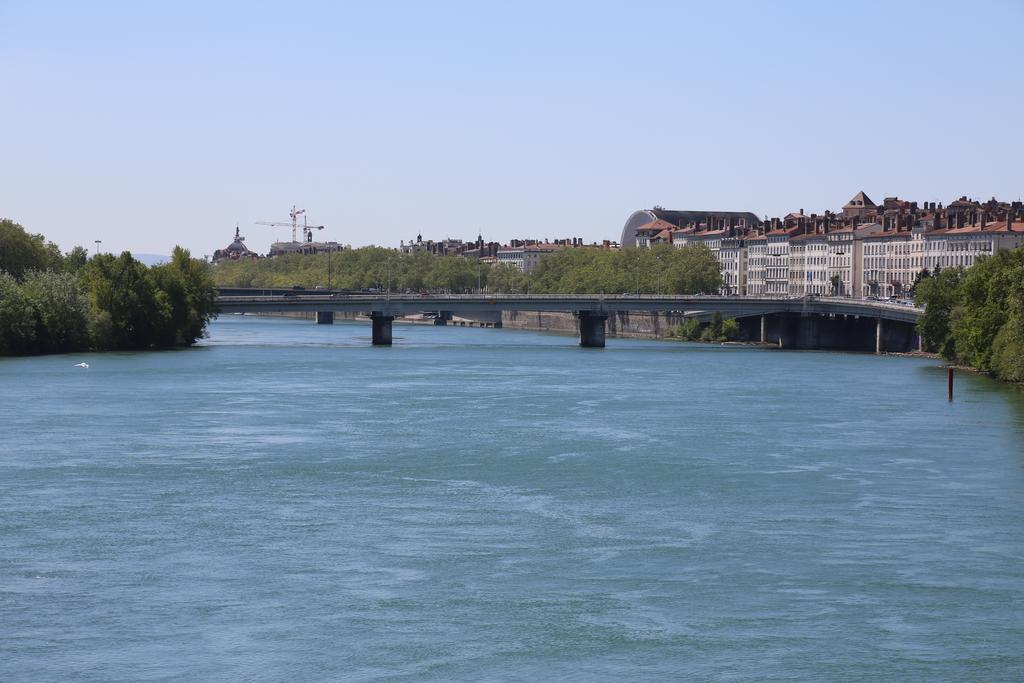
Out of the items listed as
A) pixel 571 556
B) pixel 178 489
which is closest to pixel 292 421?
pixel 178 489

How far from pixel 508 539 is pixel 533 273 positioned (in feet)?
396

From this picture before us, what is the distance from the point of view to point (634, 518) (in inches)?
A: 1030

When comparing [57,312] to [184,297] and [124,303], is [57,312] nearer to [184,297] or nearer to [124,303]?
[124,303]

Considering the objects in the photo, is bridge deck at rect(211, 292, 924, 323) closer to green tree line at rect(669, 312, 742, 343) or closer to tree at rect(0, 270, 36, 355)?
green tree line at rect(669, 312, 742, 343)

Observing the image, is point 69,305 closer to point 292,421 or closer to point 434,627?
point 292,421

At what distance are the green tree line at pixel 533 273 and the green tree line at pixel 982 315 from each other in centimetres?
4960

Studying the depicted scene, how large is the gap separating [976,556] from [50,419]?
75.9ft

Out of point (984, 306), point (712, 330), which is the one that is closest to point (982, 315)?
point (984, 306)

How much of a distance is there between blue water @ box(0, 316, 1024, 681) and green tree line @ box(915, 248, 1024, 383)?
6297 millimetres

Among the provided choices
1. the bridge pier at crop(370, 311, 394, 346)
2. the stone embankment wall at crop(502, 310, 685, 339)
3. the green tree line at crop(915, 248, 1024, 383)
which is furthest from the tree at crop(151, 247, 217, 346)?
the green tree line at crop(915, 248, 1024, 383)

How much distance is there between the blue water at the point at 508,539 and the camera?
18.7 meters

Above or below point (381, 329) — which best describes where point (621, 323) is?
below

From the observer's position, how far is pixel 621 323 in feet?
344

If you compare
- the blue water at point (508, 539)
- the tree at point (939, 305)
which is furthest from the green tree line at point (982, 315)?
the blue water at point (508, 539)
